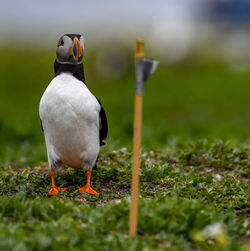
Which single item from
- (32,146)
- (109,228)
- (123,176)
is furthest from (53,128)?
(32,146)

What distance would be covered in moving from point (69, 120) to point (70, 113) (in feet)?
0.26

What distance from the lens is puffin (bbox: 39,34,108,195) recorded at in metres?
5.21

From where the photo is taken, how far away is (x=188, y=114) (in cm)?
1498

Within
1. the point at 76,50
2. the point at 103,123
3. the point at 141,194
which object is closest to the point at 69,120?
the point at 103,123

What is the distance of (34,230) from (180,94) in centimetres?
1403

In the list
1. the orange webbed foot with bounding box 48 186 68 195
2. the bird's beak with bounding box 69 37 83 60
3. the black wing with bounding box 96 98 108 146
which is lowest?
the orange webbed foot with bounding box 48 186 68 195

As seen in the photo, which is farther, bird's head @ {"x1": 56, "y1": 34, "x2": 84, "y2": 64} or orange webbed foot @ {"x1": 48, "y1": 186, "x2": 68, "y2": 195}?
orange webbed foot @ {"x1": 48, "y1": 186, "x2": 68, "y2": 195}

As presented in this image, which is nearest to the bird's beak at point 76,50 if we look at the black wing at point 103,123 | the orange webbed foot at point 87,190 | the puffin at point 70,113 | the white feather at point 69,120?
the puffin at point 70,113

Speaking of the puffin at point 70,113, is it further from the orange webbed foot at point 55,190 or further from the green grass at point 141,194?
the green grass at point 141,194

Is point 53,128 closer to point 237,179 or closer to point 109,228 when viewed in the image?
point 109,228

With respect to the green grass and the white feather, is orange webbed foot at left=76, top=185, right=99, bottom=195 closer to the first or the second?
the green grass

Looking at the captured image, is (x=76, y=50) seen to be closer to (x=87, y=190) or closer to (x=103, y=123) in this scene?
(x=103, y=123)

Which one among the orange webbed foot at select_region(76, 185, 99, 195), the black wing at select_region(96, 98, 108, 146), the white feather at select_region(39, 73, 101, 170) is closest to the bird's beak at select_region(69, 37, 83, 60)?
the white feather at select_region(39, 73, 101, 170)

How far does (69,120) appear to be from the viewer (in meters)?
5.25
